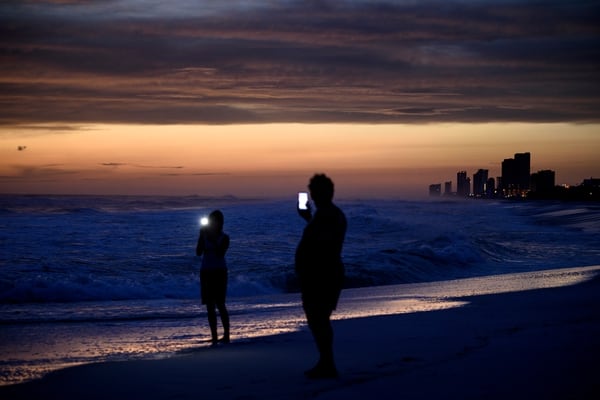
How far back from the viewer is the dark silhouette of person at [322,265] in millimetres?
6320

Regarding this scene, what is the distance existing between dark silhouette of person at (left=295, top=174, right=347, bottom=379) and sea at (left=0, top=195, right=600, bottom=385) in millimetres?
2619

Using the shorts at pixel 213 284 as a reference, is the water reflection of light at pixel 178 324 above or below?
below

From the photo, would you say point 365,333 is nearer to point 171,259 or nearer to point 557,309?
point 557,309

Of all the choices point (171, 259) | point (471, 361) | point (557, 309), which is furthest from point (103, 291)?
point (471, 361)

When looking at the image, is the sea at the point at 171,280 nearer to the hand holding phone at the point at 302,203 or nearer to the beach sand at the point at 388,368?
the beach sand at the point at 388,368

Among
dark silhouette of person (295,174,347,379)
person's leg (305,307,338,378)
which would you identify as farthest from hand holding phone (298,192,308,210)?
person's leg (305,307,338,378)

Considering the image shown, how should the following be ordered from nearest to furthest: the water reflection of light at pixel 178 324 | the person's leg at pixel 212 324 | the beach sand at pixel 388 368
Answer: the beach sand at pixel 388 368 → the water reflection of light at pixel 178 324 → the person's leg at pixel 212 324

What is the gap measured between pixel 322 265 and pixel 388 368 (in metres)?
1.38

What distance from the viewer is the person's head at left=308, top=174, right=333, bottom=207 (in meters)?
6.42

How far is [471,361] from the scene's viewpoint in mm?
7113

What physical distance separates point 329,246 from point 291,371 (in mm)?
1407

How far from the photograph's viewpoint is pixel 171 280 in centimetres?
1827

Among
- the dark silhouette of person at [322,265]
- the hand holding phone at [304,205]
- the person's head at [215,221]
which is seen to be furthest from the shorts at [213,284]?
the dark silhouette of person at [322,265]

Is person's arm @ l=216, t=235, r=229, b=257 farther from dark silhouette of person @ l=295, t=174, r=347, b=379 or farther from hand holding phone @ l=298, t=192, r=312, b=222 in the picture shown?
dark silhouette of person @ l=295, t=174, r=347, b=379
